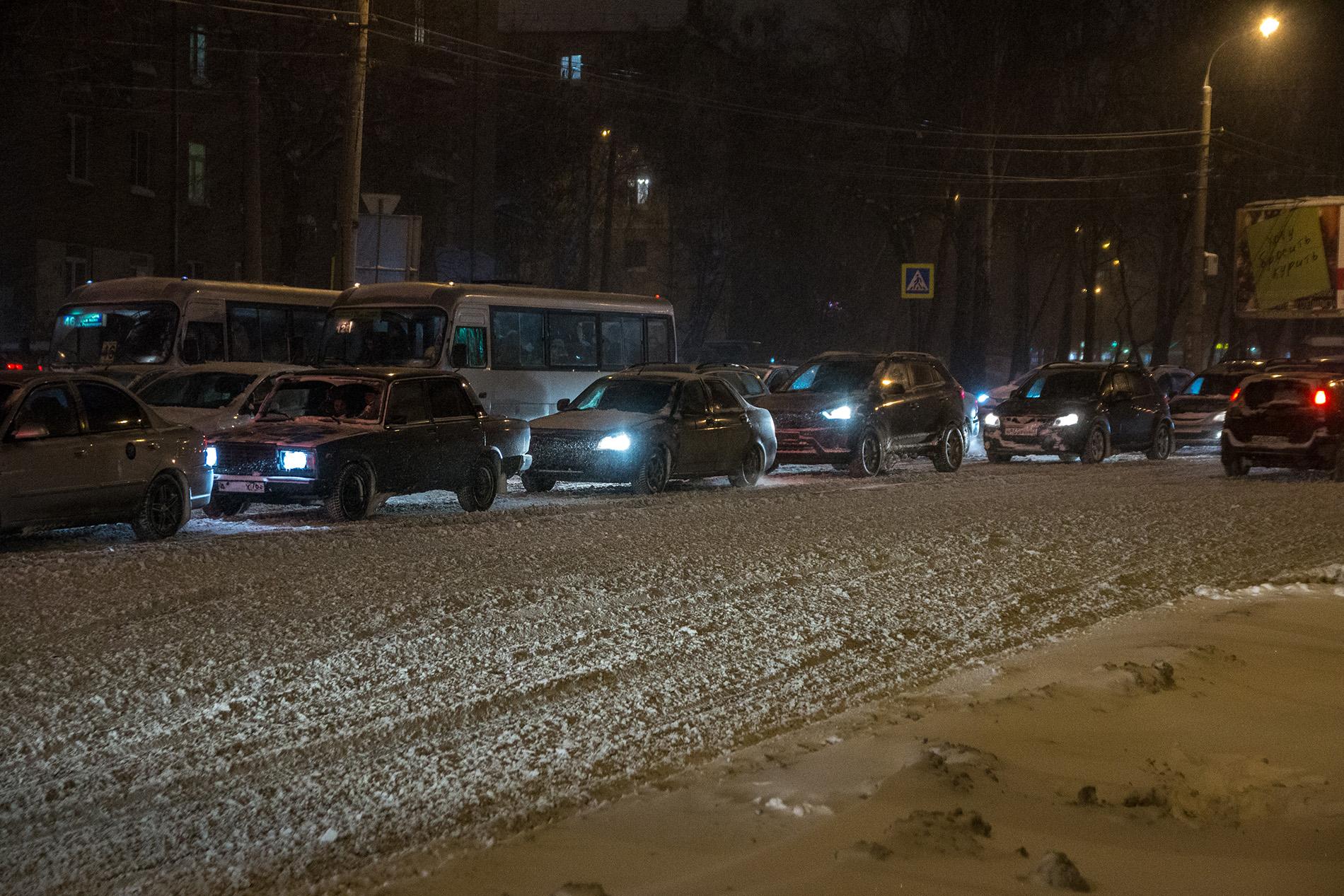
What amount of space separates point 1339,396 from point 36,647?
19.1 meters

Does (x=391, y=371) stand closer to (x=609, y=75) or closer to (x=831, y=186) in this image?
(x=831, y=186)

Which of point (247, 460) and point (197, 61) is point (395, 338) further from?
point (197, 61)

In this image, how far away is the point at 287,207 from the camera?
130 feet

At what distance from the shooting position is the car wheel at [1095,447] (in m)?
26.0

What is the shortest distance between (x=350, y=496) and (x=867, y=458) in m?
9.39

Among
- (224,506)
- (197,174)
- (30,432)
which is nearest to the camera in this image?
(30,432)

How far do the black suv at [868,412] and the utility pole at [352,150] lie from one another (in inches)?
287

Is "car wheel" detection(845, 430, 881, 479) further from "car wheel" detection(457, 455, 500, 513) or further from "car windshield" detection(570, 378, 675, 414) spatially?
"car wheel" detection(457, 455, 500, 513)

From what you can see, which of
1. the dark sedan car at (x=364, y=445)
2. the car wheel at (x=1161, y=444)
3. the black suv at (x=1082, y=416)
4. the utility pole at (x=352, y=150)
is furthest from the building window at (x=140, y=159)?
the car wheel at (x=1161, y=444)

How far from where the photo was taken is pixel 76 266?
38.0 m

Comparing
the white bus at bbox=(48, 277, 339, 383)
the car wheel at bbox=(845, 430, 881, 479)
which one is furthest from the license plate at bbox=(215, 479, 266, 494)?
the car wheel at bbox=(845, 430, 881, 479)

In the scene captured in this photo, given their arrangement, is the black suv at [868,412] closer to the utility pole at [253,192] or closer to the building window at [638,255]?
the utility pole at [253,192]

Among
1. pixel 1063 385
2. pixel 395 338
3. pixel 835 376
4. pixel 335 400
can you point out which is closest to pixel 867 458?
pixel 835 376

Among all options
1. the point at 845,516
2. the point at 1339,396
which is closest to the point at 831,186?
the point at 1339,396
